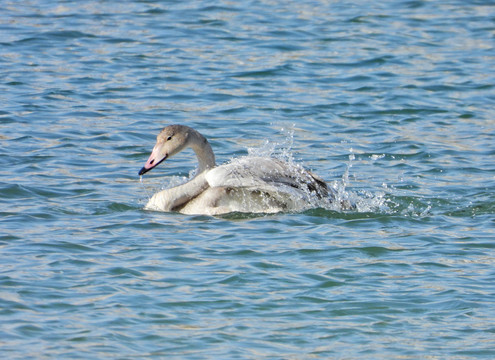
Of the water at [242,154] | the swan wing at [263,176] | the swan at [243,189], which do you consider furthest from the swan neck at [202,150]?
the water at [242,154]

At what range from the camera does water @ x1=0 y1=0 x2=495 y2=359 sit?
7004 mm

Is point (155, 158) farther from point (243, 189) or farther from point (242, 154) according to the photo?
point (242, 154)

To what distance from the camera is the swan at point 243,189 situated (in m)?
9.78

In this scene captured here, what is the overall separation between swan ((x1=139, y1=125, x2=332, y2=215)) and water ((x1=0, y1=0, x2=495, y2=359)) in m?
0.15

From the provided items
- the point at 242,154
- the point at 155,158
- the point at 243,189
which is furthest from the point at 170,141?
the point at 242,154

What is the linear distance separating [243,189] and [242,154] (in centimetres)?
251

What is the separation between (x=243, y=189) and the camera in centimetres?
977

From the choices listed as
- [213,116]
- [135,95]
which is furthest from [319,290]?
[135,95]

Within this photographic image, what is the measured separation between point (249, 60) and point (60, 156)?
17.8ft

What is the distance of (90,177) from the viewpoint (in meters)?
11.1

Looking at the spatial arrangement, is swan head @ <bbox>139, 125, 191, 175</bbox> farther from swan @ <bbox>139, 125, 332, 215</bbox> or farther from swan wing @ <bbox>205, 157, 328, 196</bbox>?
swan wing @ <bbox>205, 157, 328, 196</bbox>

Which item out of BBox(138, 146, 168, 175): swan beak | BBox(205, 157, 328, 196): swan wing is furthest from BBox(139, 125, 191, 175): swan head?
BBox(205, 157, 328, 196): swan wing

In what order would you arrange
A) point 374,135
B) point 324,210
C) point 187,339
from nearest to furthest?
point 187,339 → point 324,210 → point 374,135

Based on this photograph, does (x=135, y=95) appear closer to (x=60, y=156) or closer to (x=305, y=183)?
(x=60, y=156)
